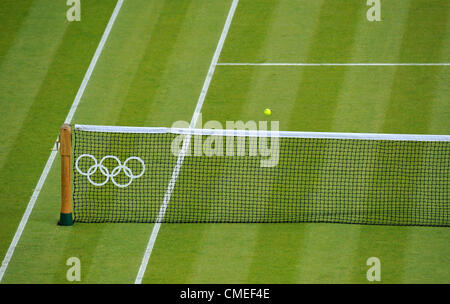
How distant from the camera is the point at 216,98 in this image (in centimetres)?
1412

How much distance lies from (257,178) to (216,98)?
114 inches

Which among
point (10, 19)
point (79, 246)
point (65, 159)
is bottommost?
point (79, 246)

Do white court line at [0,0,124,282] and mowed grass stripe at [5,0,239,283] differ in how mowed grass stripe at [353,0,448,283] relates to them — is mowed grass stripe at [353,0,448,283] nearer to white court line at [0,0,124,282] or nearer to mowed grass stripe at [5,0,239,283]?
mowed grass stripe at [5,0,239,283]

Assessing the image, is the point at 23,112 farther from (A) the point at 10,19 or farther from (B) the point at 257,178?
(B) the point at 257,178

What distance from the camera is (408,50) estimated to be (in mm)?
15359

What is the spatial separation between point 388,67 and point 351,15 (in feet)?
7.07

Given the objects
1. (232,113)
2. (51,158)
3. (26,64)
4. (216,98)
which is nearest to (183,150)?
(232,113)

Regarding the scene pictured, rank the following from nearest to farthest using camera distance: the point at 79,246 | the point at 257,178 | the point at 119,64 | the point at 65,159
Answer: the point at 79,246, the point at 65,159, the point at 257,178, the point at 119,64

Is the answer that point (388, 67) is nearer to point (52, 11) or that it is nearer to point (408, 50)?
point (408, 50)

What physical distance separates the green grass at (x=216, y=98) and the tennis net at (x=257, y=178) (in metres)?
0.41

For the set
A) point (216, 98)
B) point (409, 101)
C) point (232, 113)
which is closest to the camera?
point (232, 113)

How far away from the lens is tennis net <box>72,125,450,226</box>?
1078 cm

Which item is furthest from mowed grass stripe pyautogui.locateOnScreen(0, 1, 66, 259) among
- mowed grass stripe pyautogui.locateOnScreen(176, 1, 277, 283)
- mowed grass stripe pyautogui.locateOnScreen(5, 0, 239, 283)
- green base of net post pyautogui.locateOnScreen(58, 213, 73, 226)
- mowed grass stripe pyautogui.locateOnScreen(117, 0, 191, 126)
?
mowed grass stripe pyautogui.locateOnScreen(176, 1, 277, 283)

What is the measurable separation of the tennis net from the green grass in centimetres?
41
